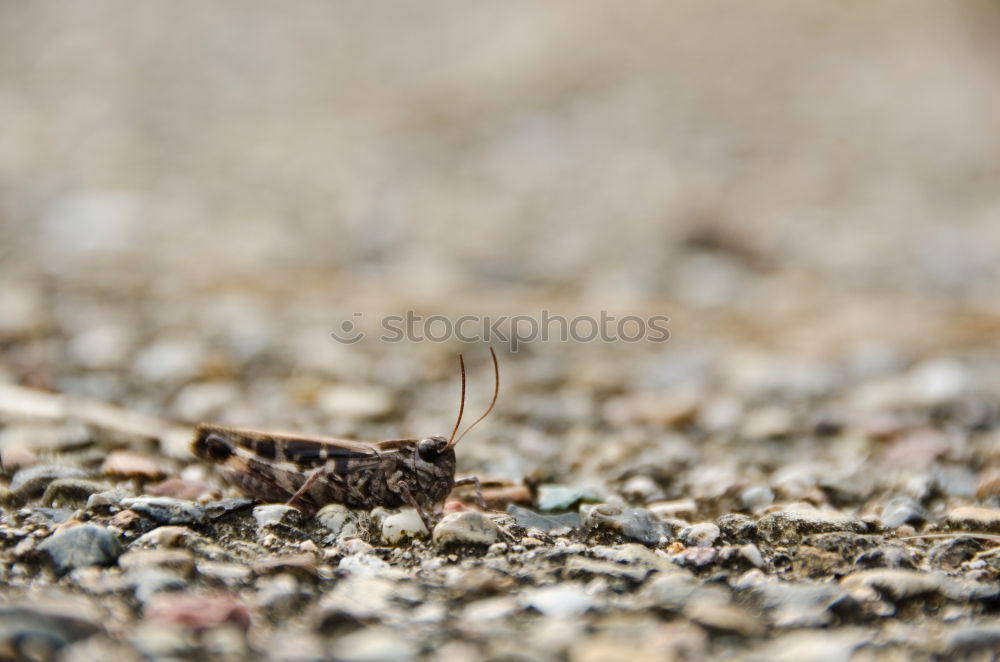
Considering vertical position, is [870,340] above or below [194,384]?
above

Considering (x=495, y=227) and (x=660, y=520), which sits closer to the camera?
(x=660, y=520)

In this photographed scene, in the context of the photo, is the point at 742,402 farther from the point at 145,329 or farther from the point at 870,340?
the point at 145,329

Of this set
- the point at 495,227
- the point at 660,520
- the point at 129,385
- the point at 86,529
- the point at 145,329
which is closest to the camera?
the point at 86,529

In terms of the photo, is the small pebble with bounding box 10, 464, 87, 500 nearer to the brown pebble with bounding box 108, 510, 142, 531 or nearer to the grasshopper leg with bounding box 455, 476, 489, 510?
the brown pebble with bounding box 108, 510, 142, 531

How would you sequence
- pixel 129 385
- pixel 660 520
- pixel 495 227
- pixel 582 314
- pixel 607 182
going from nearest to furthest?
pixel 660 520
pixel 129 385
pixel 582 314
pixel 495 227
pixel 607 182

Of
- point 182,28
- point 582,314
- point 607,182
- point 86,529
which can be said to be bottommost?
point 86,529

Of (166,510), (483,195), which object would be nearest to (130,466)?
(166,510)

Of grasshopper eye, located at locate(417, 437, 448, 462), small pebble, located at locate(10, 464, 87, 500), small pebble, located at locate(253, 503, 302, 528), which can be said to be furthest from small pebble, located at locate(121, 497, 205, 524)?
grasshopper eye, located at locate(417, 437, 448, 462)

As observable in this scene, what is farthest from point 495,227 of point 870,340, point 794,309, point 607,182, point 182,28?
point 182,28
